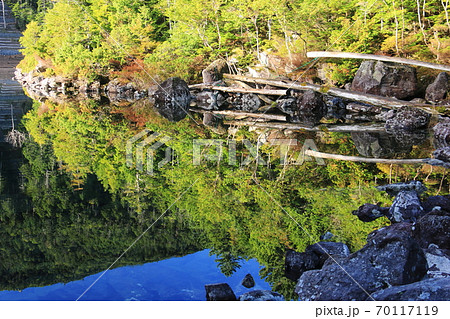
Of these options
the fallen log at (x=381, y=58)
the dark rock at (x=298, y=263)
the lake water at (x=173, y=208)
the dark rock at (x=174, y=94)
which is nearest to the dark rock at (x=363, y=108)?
the fallen log at (x=381, y=58)

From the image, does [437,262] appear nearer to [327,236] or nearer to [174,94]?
[327,236]

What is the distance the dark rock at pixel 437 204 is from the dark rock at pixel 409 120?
24.3 ft

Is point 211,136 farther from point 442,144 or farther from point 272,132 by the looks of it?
point 442,144

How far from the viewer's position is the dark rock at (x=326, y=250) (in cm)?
402

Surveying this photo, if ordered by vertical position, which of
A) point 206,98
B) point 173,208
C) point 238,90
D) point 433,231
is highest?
point 433,231

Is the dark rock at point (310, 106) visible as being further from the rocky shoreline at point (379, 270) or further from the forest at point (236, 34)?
the rocky shoreline at point (379, 270)

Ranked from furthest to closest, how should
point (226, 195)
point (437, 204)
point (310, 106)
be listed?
point (310, 106)
point (226, 195)
point (437, 204)

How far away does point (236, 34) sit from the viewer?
80.4 feet

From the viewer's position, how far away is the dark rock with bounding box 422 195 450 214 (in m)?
4.95

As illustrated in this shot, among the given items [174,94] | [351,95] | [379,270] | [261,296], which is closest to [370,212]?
[379,270]

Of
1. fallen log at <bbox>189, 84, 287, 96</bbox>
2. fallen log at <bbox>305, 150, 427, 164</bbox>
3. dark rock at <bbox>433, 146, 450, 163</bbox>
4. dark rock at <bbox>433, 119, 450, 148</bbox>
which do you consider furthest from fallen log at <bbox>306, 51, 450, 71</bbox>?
fallen log at <bbox>305, 150, 427, 164</bbox>

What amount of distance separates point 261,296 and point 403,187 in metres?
3.63

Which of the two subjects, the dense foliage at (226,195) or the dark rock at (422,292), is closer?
the dark rock at (422,292)
